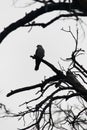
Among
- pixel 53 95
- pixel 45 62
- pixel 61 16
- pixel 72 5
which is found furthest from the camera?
pixel 45 62

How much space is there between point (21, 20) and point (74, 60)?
1.75 m

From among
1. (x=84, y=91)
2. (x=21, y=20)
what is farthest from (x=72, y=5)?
(x=84, y=91)

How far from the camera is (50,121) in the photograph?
19.5 ft

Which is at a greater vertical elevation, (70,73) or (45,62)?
(45,62)

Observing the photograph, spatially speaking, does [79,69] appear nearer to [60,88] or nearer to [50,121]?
[60,88]

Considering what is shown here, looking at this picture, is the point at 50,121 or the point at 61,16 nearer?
the point at 61,16

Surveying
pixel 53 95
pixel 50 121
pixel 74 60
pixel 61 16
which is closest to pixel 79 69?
pixel 74 60

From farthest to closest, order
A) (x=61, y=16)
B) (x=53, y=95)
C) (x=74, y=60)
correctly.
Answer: (x=53, y=95), (x=74, y=60), (x=61, y=16)

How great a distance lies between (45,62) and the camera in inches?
253

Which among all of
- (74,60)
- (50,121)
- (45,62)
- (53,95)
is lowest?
(50,121)

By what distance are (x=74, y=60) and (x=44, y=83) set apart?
0.89 meters

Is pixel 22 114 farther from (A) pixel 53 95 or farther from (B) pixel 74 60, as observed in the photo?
(B) pixel 74 60

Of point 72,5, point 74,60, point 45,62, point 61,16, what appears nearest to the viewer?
point 72,5

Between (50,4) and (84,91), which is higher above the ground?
(50,4)
